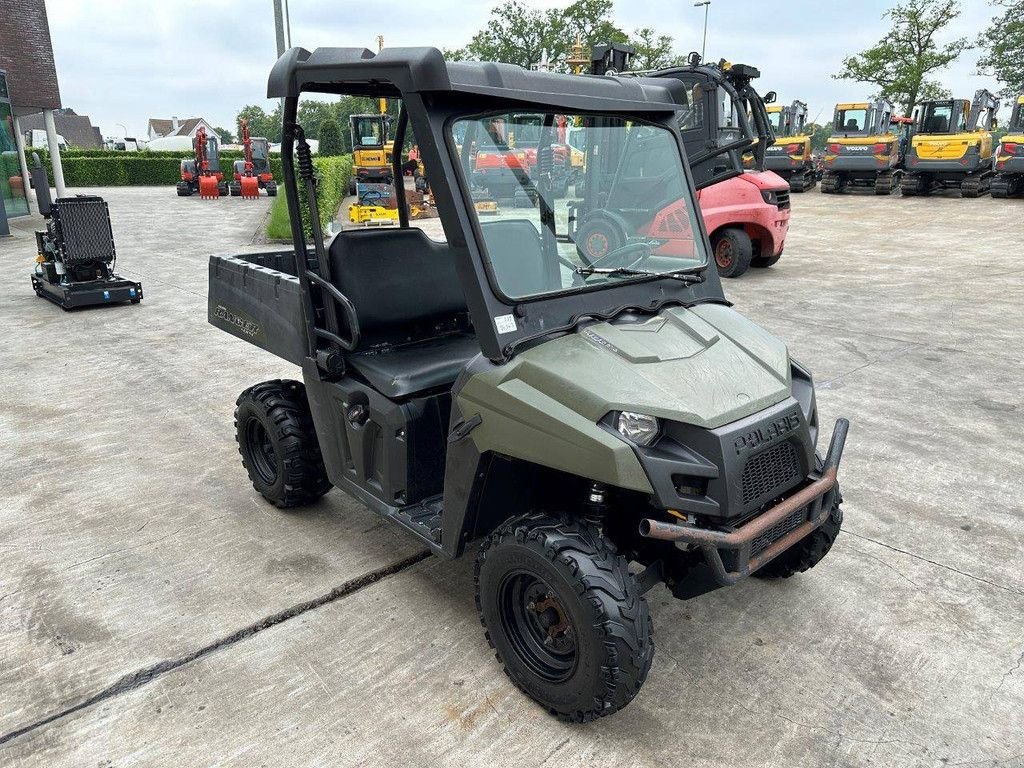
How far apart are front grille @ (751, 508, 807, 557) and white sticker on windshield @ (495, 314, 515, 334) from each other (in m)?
1.07

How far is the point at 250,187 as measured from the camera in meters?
24.6

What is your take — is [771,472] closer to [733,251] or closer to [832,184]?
[733,251]

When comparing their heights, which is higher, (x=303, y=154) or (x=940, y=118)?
(x=940, y=118)

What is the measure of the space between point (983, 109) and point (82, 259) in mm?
24999

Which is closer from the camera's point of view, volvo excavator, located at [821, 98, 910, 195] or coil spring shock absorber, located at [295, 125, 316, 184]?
coil spring shock absorber, located at [295, 125, 316, 184]

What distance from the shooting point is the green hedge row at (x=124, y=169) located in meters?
33.0

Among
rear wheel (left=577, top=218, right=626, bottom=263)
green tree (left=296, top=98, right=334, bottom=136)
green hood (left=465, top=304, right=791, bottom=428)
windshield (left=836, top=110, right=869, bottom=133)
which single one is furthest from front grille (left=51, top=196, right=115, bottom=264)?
windshield (left=836, top=110, right=869, bottom=133)

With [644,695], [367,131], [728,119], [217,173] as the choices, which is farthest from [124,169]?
[644,695]

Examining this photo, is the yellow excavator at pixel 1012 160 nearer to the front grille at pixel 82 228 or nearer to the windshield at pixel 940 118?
the windshield at pixel 940 118

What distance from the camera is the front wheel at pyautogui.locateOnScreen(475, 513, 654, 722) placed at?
7.45 feet

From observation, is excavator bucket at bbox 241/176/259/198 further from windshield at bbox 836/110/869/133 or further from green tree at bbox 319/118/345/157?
windshield at bbox 836/110/869/133

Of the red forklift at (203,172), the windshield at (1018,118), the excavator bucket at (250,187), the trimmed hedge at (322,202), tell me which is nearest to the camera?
the trimmed hedge at (322,202)

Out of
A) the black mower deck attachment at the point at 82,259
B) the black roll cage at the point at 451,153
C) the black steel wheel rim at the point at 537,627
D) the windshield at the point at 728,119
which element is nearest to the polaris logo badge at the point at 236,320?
the black roll cage at the point at 451,153

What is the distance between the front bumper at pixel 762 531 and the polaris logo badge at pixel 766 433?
24 centimetres
